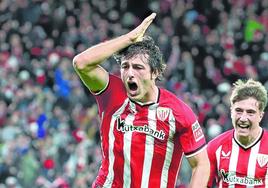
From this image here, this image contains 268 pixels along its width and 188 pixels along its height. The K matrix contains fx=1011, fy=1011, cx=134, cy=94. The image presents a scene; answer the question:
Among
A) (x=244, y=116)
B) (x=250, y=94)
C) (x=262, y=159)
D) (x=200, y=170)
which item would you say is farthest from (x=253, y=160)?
(x=200, y=170)

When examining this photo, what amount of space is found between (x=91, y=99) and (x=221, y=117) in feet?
8.75

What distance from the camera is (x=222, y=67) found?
20.2 meters

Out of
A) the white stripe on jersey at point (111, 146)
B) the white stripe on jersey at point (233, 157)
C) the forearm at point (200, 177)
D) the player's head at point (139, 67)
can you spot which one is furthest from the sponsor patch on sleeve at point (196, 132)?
the white stripe on jersey at point (233, 157)

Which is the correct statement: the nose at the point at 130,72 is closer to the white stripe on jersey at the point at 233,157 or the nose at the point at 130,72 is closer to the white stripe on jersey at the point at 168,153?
the white stripe on jersey at the point at 168,153

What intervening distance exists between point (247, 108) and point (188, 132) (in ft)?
3.45

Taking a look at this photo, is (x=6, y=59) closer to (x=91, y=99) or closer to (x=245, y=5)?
(x=91, y=99)

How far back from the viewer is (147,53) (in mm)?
8016

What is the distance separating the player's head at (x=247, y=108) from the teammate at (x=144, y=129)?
891 mm

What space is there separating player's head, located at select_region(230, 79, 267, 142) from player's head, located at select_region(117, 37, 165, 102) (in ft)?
3.76

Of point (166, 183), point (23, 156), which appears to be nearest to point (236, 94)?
point (166, 183)

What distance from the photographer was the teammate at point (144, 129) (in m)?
8.00

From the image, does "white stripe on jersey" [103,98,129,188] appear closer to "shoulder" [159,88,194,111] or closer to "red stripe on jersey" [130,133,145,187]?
"red stripe on jersey" [130,133,145,187]

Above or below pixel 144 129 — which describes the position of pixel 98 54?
above

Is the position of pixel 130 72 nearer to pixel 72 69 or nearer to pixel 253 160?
pixel 253 160
